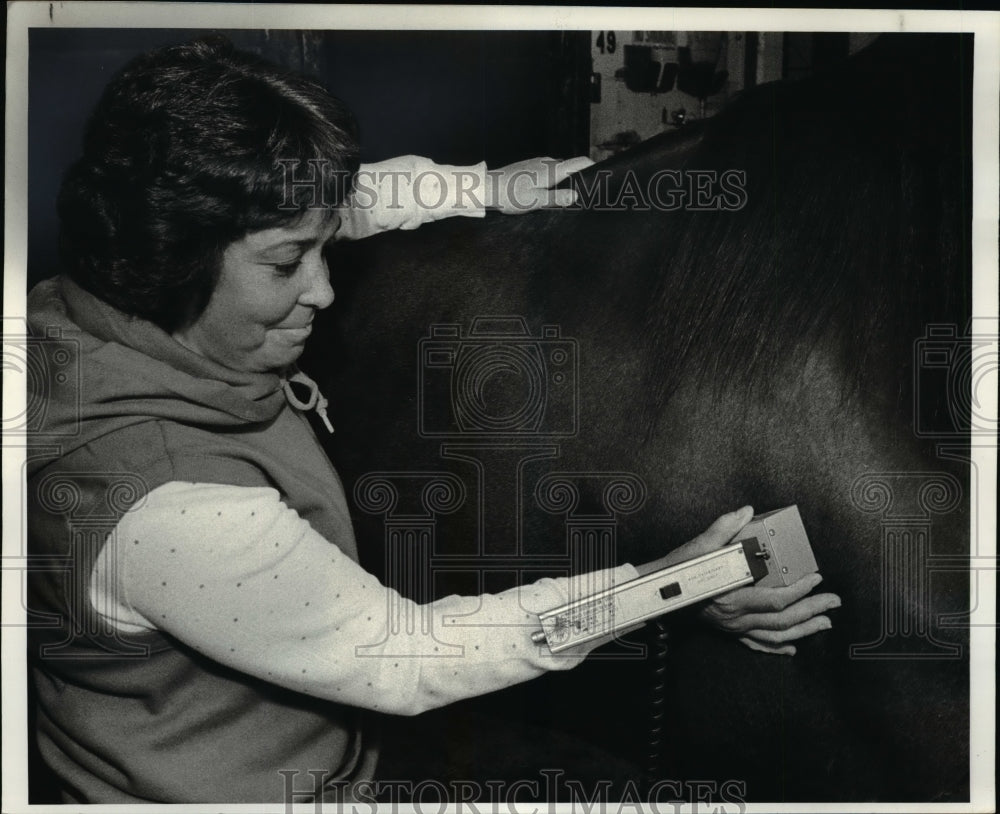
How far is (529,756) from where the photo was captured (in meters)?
1.57

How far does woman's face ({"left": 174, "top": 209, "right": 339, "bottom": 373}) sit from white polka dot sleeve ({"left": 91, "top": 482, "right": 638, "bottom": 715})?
0.19m

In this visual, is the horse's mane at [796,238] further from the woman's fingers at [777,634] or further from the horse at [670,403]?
the woman's fingers at [777,634]

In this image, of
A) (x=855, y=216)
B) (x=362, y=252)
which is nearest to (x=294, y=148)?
(x=362, y=252)

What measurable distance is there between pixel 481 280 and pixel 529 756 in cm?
70

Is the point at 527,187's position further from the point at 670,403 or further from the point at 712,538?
the point at 712,538

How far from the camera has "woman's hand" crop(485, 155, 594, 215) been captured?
156 cm

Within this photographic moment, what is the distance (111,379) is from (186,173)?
0.98ft
